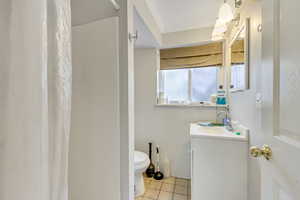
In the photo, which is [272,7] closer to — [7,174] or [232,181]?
→ [7,174]

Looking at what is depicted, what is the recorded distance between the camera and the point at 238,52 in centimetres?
149

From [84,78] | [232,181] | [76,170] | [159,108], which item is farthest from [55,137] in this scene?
[159,108]

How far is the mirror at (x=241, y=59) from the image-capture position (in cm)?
125

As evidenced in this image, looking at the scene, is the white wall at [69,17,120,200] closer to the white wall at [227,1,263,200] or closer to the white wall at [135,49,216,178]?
the white wall at [227,1,263,200]

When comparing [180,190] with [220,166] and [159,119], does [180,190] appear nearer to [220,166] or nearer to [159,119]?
[220,166]

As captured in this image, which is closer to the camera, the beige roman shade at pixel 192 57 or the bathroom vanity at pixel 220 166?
the bathroom vanity at pixel 220 166

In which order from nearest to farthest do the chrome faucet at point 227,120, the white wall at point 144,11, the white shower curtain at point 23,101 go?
the white shower curtain at point 23,101, the white wall at point 144,11, the chrome faucet at point 227,120

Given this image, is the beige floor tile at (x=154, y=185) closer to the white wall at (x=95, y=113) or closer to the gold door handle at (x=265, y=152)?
the white wall at (x=95, y=113)

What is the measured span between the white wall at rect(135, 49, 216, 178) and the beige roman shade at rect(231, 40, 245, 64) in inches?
30.1

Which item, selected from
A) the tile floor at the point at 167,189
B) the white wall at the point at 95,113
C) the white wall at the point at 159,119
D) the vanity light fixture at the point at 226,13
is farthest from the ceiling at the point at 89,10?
the tile floor at the point at 167,189

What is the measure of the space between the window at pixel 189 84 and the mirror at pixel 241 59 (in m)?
0.47

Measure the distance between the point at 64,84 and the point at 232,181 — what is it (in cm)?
151

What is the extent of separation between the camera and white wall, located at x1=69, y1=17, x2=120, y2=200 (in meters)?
1.01

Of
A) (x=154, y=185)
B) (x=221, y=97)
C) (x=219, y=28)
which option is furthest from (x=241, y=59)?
(x=154, y=185)
